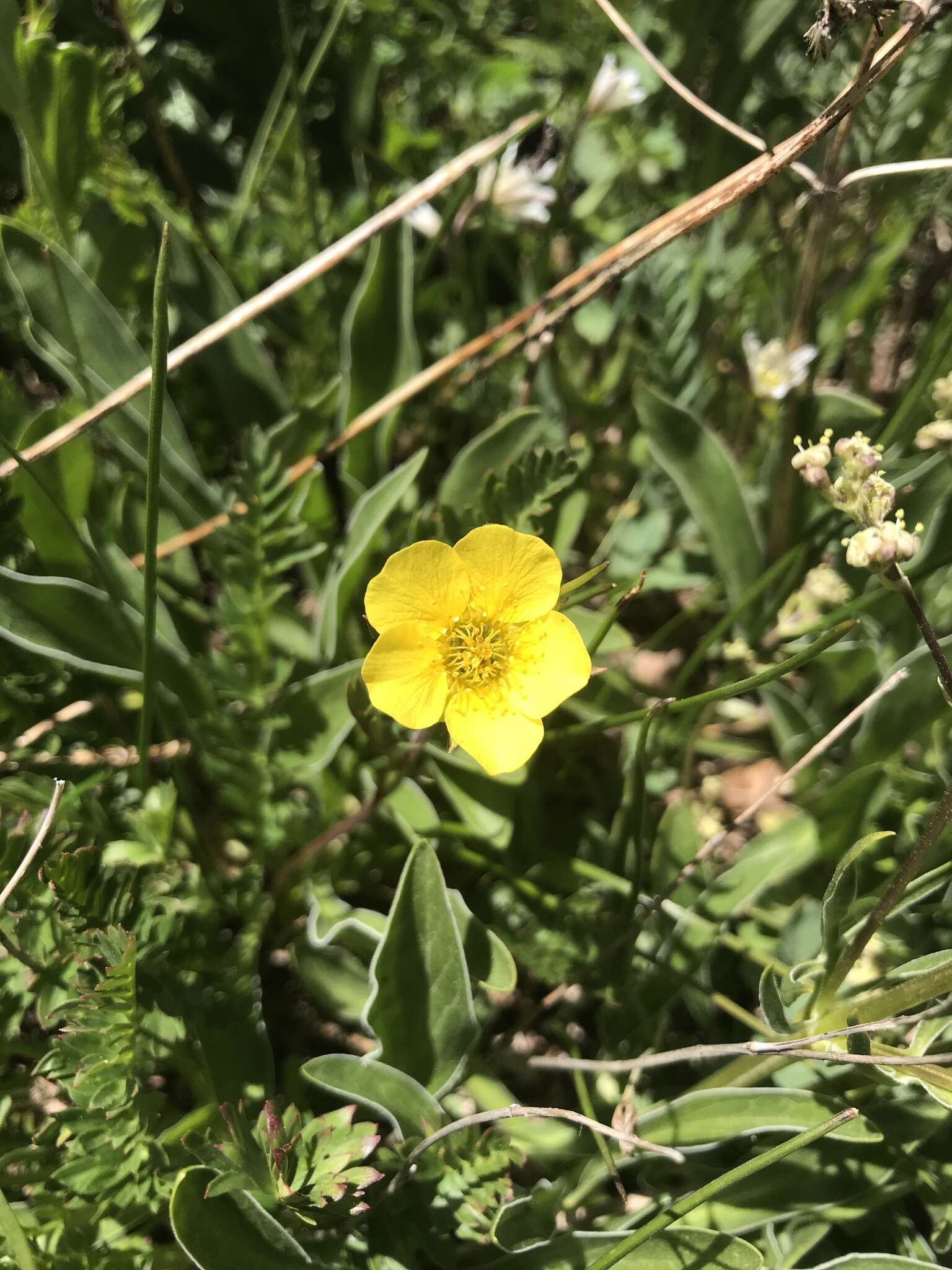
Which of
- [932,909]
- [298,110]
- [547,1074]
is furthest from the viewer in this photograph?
[547,1074]

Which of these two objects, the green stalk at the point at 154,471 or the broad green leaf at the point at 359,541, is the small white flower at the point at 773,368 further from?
the green stalk at the point at 154,471

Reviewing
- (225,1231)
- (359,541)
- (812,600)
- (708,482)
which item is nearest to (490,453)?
(359,541)

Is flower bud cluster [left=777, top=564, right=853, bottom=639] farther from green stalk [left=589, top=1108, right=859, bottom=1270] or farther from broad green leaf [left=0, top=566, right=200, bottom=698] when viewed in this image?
broad green leaf [left=0, top=566, right=200, bottom=698]

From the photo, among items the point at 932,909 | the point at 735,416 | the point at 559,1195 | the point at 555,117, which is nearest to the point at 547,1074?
the point at 559,1195

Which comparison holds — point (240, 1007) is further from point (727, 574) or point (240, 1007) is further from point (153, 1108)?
point (727, 574)

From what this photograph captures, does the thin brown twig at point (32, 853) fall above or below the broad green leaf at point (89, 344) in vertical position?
below

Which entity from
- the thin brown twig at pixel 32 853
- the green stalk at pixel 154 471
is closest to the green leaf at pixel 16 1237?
the thin brown twig at pixel 32 853

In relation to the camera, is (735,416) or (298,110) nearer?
(298,110)
